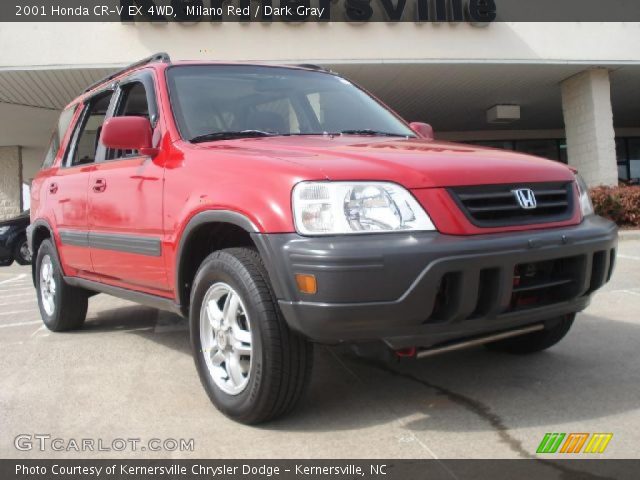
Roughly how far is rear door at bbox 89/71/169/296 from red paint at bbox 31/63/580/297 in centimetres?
1

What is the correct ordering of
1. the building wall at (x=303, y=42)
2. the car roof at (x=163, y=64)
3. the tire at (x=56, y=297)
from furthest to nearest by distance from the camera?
the building wall at (x=303, y=42) < the tire at (x=56, y=297) < the car roof at (x=163, y=64)

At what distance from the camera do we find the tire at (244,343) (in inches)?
103

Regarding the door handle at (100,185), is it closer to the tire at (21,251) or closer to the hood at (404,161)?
the hood at (404,161)

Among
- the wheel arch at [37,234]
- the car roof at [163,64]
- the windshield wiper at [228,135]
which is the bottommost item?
the wheel arch at [37,234]

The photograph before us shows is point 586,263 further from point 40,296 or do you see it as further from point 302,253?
point 40,296

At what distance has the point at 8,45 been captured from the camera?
38.6 feet

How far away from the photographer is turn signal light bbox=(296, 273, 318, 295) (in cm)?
242

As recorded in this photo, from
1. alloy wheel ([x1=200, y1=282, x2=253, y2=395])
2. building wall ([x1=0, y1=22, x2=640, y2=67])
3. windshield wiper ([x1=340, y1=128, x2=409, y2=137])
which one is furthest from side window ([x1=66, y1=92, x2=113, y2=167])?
building wall ([x1=0, y1=22, x2=640, y2=67])

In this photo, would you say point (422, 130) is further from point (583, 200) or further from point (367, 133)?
point (583, 200)

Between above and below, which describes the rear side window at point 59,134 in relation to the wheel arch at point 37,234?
above

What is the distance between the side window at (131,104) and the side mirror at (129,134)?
0.55 meters

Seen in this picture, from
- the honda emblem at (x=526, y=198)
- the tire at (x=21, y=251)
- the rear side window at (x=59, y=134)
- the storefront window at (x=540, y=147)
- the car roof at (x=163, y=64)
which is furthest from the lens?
the storefront window at (x=540, y=147)

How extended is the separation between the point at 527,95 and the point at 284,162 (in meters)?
15.8

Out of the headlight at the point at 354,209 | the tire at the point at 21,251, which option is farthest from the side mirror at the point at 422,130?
the tire at the point at 21,251
